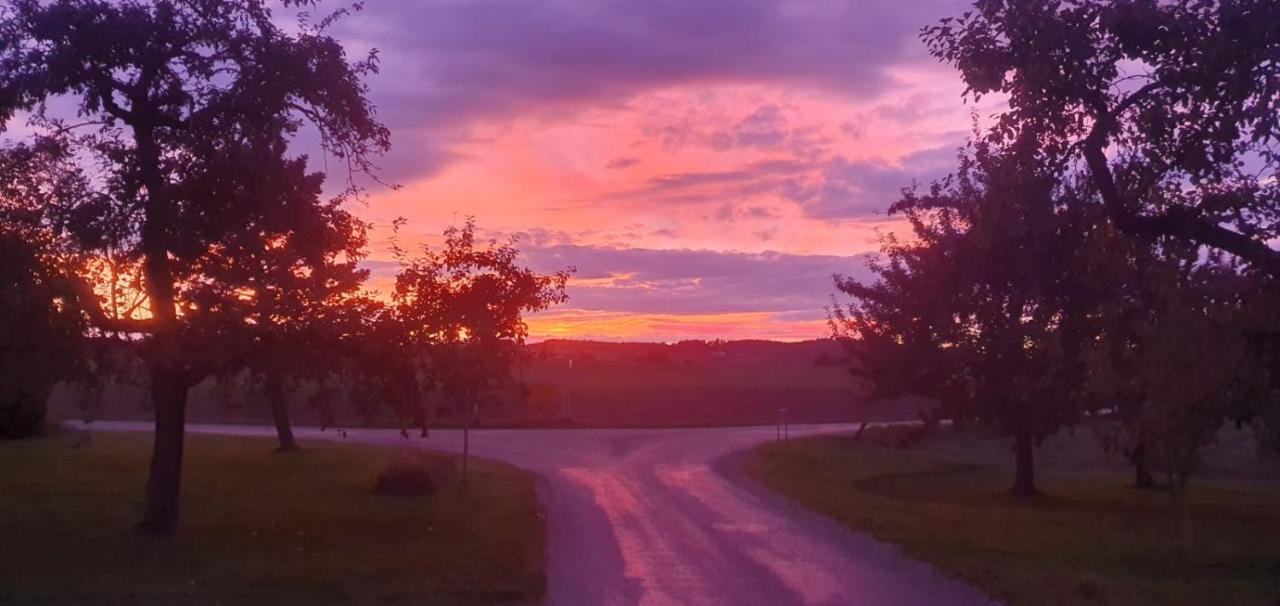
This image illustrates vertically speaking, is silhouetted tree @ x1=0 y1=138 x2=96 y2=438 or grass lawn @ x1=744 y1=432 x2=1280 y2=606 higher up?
silhouetted tree @ x1=0 y1=138 x2=96 y2=438

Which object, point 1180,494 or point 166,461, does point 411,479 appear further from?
point 1180,494

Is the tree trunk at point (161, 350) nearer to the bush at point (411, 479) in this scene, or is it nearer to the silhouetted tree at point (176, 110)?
the silhouetted tree at point (176, 110)

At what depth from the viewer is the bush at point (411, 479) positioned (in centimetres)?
2750

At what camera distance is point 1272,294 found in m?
12.9

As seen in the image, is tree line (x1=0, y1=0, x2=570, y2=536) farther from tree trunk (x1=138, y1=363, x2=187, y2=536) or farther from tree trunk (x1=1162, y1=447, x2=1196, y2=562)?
tree trunk (x1=1162, y1=447, x2=1196, y2=562)

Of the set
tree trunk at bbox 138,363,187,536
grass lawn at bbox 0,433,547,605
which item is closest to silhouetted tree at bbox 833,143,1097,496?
grass lawn at bbox 0,433,547,605

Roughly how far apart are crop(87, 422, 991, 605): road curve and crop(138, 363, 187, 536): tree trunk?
5.60 metres

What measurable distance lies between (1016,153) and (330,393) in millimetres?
10995

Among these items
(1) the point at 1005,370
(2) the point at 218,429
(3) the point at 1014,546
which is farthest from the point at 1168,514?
(2) the point at 218,429

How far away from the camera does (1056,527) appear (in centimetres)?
2378

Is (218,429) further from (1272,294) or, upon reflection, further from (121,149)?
(1272,294)

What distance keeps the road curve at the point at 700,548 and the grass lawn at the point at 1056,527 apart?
2.61 ft

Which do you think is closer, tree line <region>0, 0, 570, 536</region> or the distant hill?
tree line <region>0, 0, 570, 536</region>

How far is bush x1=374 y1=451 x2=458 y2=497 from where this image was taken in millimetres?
27500
